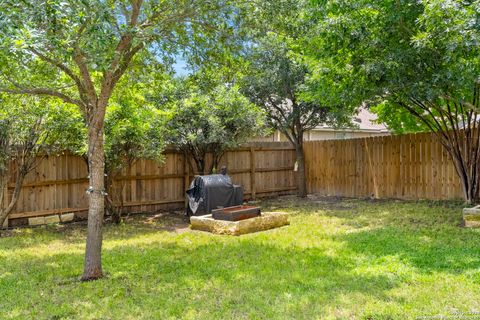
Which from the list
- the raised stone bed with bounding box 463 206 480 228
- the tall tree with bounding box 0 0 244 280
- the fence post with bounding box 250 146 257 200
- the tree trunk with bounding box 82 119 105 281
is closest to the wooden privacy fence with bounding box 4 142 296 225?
the fence post with bounding box 250 146 257 200

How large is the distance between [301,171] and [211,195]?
14.5 feet

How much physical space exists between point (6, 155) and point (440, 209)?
8.17 meters

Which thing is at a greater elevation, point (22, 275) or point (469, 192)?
point (469, 192)

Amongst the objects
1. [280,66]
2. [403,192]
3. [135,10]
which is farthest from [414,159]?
[135,10]

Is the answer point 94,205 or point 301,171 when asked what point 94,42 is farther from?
point 301,171

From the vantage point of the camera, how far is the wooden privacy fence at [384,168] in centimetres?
938

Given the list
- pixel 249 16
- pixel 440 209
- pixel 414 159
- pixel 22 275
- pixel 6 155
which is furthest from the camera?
pixel 414 159

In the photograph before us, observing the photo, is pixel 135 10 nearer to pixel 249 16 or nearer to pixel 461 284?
pixel 249 16

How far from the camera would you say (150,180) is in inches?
362

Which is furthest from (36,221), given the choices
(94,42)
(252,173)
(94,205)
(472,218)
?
(472,218)

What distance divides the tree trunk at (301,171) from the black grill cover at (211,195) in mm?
3537

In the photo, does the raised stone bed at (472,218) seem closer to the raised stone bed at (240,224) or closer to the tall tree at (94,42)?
the raised stone bed at (240,224)

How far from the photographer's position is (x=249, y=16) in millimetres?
5352

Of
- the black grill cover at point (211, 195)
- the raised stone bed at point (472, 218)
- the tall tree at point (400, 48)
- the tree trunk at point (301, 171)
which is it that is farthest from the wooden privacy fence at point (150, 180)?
the raised stone bed at point (472, 218)
